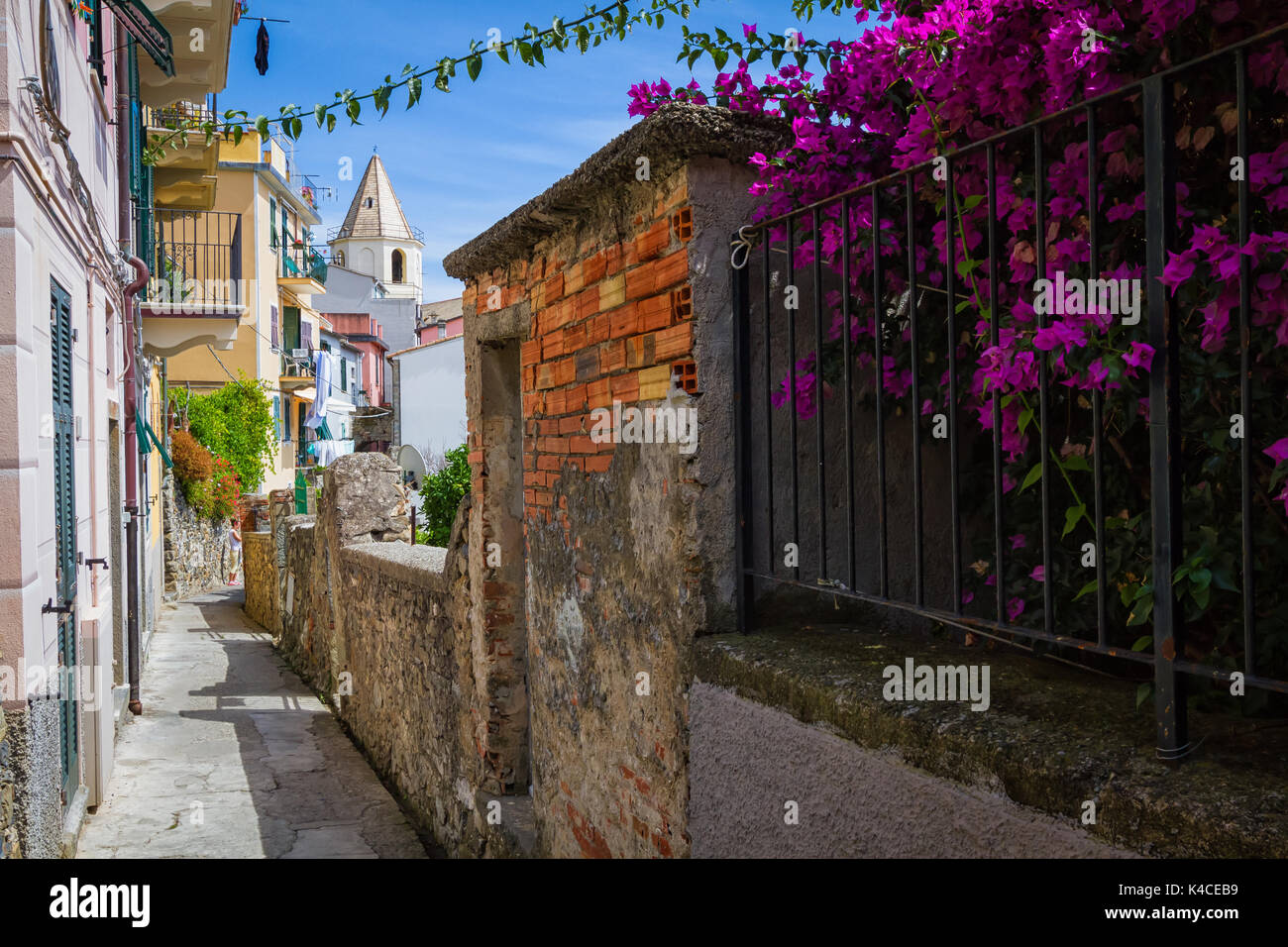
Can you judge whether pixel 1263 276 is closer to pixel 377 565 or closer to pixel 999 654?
pixel 999 654

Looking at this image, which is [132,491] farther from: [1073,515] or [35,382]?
[1073,515]

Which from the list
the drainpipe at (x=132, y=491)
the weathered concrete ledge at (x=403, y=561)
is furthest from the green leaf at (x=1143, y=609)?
the drainpipe at (x=132, y=491)

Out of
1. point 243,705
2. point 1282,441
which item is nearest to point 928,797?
point 1282,441

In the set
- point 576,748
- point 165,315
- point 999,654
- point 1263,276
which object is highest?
point 165,315

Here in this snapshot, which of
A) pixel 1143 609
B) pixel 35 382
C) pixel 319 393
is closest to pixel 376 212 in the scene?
pixel 319 393

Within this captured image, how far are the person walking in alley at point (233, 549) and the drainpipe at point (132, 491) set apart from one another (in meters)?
13.5

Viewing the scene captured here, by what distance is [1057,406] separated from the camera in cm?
Result: 238

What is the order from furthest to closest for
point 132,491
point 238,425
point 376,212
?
1. point 376,212
2. point 238,425
3. point 132,491

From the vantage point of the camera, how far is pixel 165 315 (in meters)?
12.8

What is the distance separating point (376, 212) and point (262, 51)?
66.0m

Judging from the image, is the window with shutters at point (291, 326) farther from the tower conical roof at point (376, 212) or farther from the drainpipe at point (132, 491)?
the tower conical roof at point (376, 212)

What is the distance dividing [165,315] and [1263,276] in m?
12.9

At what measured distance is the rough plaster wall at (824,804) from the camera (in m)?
1.99

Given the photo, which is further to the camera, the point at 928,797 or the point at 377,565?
the point at 377,565
